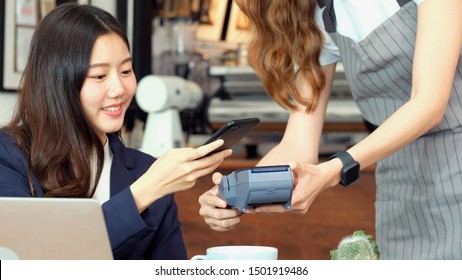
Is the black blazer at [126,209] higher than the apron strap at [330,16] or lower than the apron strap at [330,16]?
lower

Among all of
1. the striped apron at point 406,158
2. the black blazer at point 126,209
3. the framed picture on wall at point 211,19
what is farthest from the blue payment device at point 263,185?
the framed picture on wall at point 211,19

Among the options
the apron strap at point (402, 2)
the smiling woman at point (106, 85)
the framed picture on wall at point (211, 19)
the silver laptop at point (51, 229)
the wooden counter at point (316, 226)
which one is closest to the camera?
the silver laptop at point (51, 229)

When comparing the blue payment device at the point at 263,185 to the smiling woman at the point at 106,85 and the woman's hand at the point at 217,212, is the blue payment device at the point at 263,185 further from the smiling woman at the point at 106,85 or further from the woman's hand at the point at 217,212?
the smiling woman at the point at 106,85

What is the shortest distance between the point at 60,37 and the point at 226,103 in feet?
5.36

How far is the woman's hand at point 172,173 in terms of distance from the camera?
139 cm

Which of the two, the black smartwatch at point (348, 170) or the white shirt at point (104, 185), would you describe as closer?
the black smartwatch at point (348, 170)

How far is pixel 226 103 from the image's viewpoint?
3.33 metres

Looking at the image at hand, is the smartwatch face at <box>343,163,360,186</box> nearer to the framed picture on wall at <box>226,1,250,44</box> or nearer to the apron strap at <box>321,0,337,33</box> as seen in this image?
the apron strap at <box>321,0,337,33</box>

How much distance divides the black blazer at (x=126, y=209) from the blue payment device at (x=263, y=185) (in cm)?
18

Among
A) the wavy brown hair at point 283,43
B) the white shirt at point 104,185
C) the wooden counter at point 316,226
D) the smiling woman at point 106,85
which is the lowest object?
the wooden counter at point 316,226

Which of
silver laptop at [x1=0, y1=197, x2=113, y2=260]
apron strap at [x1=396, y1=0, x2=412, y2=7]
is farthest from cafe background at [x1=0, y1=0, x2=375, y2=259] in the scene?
silver laptop at [x1=0, y1=197, x2=113, y2=260]

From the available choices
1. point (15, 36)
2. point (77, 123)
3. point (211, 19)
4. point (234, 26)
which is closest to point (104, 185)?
point (77, 123)
